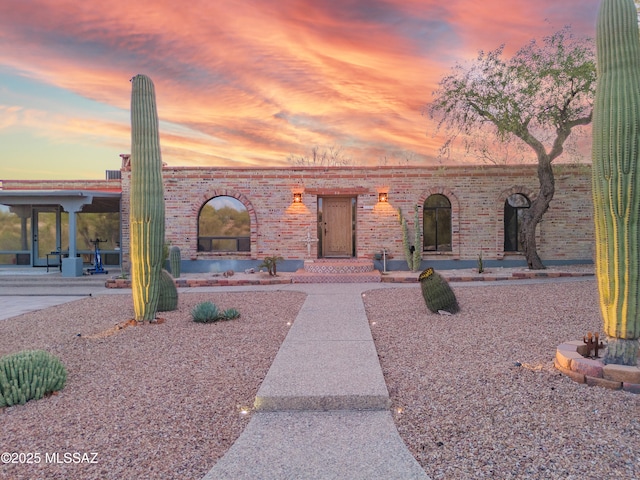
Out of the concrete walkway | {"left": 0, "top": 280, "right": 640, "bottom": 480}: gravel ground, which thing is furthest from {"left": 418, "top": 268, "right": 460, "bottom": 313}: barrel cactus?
the concrete walkway

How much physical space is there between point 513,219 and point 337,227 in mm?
6744

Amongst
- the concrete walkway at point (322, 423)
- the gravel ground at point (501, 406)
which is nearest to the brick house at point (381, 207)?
A: the gravel ground at point (501, 406)

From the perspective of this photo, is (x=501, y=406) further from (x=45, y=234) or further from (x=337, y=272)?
(x=45, y=234)

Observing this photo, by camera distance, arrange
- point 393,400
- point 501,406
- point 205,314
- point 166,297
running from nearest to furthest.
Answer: point 501,406, point 393,400, point 205,314, point 166,297

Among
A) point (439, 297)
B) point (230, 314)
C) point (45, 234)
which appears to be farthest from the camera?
point (45, 234)

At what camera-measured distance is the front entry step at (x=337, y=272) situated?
13133 millimetres

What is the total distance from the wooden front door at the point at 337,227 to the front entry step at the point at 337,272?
960mm

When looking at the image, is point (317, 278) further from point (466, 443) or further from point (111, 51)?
point (466, 443)

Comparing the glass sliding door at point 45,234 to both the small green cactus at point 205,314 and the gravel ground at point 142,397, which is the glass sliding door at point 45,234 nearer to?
the gravel ground at point 142,397

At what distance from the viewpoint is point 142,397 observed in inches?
154

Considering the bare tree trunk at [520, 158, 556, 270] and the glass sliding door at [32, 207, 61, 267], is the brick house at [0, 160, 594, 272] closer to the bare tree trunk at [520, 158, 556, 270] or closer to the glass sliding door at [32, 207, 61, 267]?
the bare tree trunk at [520, 158, 556, 270]

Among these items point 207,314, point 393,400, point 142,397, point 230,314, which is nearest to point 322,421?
point 393,400

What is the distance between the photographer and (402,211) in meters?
15.3

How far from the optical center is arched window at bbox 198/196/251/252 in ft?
51.2
